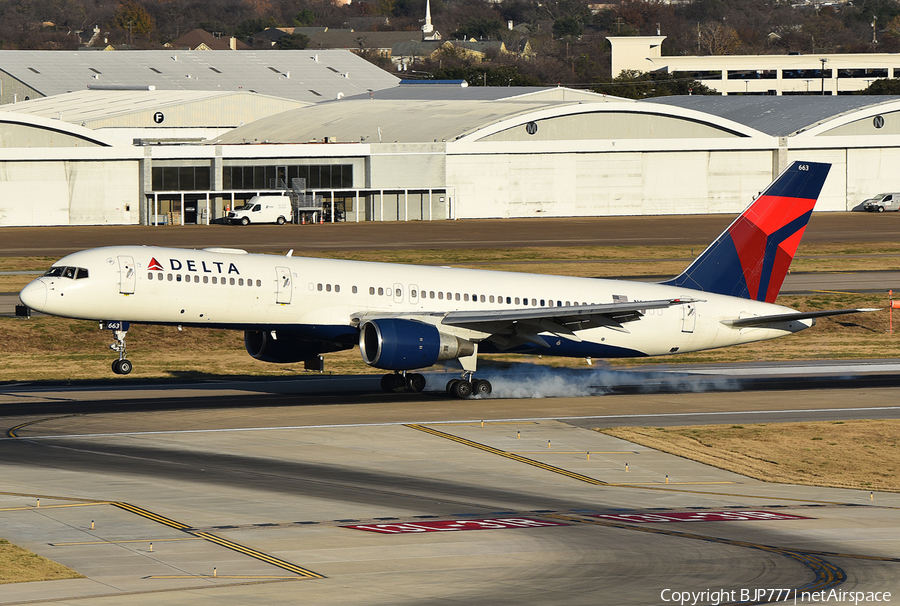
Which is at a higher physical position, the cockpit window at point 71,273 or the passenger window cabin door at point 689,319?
the cockpit window at point 71,273

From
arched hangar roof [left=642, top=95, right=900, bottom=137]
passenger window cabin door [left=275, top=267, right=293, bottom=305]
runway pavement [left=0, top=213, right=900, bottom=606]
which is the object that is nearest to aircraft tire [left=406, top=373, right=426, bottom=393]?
runway pavement [left=0, top=213, right=900, bottom=606]

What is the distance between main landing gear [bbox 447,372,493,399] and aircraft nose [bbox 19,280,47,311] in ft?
52.4

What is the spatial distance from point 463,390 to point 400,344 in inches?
217

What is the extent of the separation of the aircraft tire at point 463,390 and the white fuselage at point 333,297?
1557 millimetres

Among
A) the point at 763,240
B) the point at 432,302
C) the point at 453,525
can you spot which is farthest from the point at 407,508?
the point at 763,240

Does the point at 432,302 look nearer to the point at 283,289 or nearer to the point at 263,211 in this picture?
the point at 283,289

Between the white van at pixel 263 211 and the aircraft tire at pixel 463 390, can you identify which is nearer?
the aircraft tire at pixel 463 390

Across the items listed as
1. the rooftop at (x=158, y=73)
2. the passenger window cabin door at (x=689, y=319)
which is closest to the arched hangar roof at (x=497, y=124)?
the rooftop at (x=158, y=73)

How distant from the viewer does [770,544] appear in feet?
92.7

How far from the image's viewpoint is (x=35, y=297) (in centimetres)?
4500

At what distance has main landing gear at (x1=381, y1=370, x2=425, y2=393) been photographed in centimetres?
5200

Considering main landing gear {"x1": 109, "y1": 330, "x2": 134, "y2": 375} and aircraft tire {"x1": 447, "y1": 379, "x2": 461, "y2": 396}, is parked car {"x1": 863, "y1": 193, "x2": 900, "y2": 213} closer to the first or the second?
aircraft tire {"x1": 447, "y1": 379, "x2": 461, "y2": 396}

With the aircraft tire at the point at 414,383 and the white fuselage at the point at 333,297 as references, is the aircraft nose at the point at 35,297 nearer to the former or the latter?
the white fuselage at the point at 333,297

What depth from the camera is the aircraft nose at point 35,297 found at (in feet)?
148
